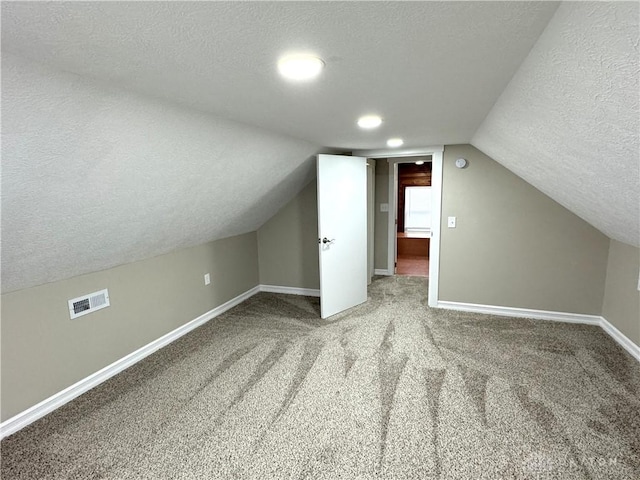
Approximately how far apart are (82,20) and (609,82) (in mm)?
1495

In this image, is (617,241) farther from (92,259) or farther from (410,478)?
(92,259)

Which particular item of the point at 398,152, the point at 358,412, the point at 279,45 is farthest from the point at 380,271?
the point at 279,45

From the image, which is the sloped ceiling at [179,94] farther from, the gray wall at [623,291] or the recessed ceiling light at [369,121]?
the gray wall at [623,291]

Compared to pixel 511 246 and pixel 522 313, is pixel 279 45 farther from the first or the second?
pixel 522 313

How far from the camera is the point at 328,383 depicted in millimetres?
2426

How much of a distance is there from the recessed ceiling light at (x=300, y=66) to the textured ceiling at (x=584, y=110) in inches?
28.9

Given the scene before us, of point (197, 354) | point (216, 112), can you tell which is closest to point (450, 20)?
point (216, 112)

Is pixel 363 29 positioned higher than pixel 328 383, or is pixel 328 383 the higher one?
pixel 363 29

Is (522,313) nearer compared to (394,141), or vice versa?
(394,141)

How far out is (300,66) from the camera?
4.08 ft

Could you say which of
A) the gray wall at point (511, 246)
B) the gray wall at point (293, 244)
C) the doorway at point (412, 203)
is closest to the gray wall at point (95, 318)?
the gray wall at point (293, 244)

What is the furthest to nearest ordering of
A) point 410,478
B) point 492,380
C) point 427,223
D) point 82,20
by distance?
1. point 427,223
2. point 492,380
3. point 410,478
4. point 82,20

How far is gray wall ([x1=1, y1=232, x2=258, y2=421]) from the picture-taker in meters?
2.01

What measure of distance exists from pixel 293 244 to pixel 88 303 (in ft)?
8.16
